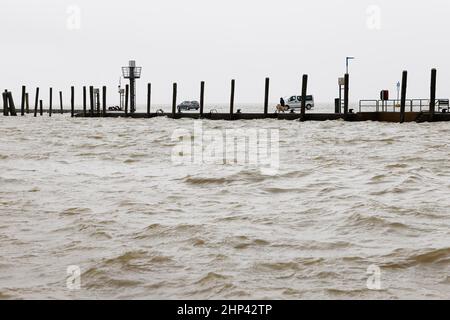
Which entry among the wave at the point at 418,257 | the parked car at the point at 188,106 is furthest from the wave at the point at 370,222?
the parked car at the point at 188,106

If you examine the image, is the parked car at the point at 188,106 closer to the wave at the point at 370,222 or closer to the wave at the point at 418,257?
the wave at the point at 370,222

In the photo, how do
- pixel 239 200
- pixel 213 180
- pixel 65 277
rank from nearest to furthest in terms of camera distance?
pixel 65 277, pixel 239 200, pixel 213 180

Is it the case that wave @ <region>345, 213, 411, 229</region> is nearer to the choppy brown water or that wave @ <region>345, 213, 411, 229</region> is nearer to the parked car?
the choppy brown water

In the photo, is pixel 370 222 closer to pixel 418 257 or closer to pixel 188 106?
pixel 418 257

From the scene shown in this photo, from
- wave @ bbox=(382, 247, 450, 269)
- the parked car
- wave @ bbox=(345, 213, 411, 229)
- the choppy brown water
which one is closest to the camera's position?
the choppy brown water

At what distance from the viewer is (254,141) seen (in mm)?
22734

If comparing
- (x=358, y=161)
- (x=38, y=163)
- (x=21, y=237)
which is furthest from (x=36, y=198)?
(x=358, y=161)

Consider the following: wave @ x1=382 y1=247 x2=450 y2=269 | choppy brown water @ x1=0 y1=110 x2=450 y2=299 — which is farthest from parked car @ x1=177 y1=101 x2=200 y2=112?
wave @ x1=382 y1=247 x2=450 y2=269

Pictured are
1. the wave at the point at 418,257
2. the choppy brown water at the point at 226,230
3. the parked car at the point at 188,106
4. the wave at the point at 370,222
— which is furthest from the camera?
the parked car at the point at 188,106

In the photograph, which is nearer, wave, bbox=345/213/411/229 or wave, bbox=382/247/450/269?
wave, bbox=382/247/450/269

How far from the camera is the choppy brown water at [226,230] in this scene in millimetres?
5633

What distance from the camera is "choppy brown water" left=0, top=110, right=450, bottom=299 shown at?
5633 mm
